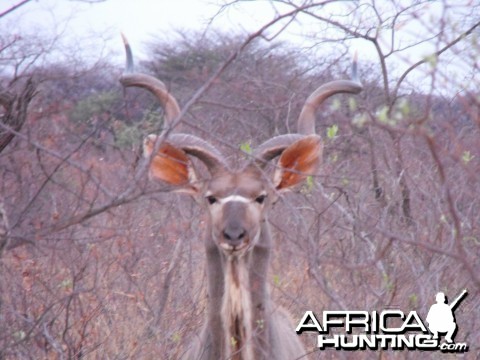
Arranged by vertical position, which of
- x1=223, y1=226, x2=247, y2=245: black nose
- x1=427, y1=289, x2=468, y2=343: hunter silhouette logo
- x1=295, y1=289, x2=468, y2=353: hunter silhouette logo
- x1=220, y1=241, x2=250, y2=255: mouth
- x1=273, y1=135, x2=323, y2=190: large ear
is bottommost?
x1=427, y1=289, x2=468, y2=343: hunter silhouette logo

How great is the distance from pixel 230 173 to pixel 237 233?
1.48ft

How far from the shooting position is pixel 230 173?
14.9ft

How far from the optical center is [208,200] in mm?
4492

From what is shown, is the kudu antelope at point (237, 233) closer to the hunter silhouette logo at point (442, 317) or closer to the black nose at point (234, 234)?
the black nose at point (234, 234)

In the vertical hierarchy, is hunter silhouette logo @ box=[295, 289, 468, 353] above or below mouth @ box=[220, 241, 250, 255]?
below

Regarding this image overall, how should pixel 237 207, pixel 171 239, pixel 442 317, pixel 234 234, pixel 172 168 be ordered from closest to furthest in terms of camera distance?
pixel 442 317
pixel 234 234
pixel 237 207
pixel 172 168
pixel 171 239

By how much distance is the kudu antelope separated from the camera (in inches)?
167

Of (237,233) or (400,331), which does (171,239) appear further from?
(400,331)

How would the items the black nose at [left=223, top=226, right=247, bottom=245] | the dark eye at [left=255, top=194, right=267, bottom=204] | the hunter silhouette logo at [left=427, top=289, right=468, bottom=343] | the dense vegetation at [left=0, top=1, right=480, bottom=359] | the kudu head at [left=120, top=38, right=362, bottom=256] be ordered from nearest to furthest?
the hunter silhouette logo at [left=427, top=289, right=468, bottom=343] < the dense vegetation at [left=0, top=1, right=480, bottom=359] < the black nose at [left=223, top=226, right=247, bottom=245] < the kudu head at [left=120, top=38, right=362, bottom=256] < the dark eye at [left=255, top=194, right=267, bottom=204]

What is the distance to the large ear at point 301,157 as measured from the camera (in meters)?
4.48

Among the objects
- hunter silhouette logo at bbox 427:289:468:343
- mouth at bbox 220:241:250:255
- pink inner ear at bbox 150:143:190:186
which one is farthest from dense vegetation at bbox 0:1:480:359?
hunter silhouette logo at bbox 427:289:468:343

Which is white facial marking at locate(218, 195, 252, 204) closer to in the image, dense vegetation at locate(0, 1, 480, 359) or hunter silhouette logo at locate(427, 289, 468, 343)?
dense vegetation at locate(0, 1, 480, 359)

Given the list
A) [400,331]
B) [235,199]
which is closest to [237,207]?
[235,199]

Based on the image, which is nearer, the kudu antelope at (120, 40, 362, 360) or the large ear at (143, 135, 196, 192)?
the kudu antelope at (120, 40, 362, 360)
